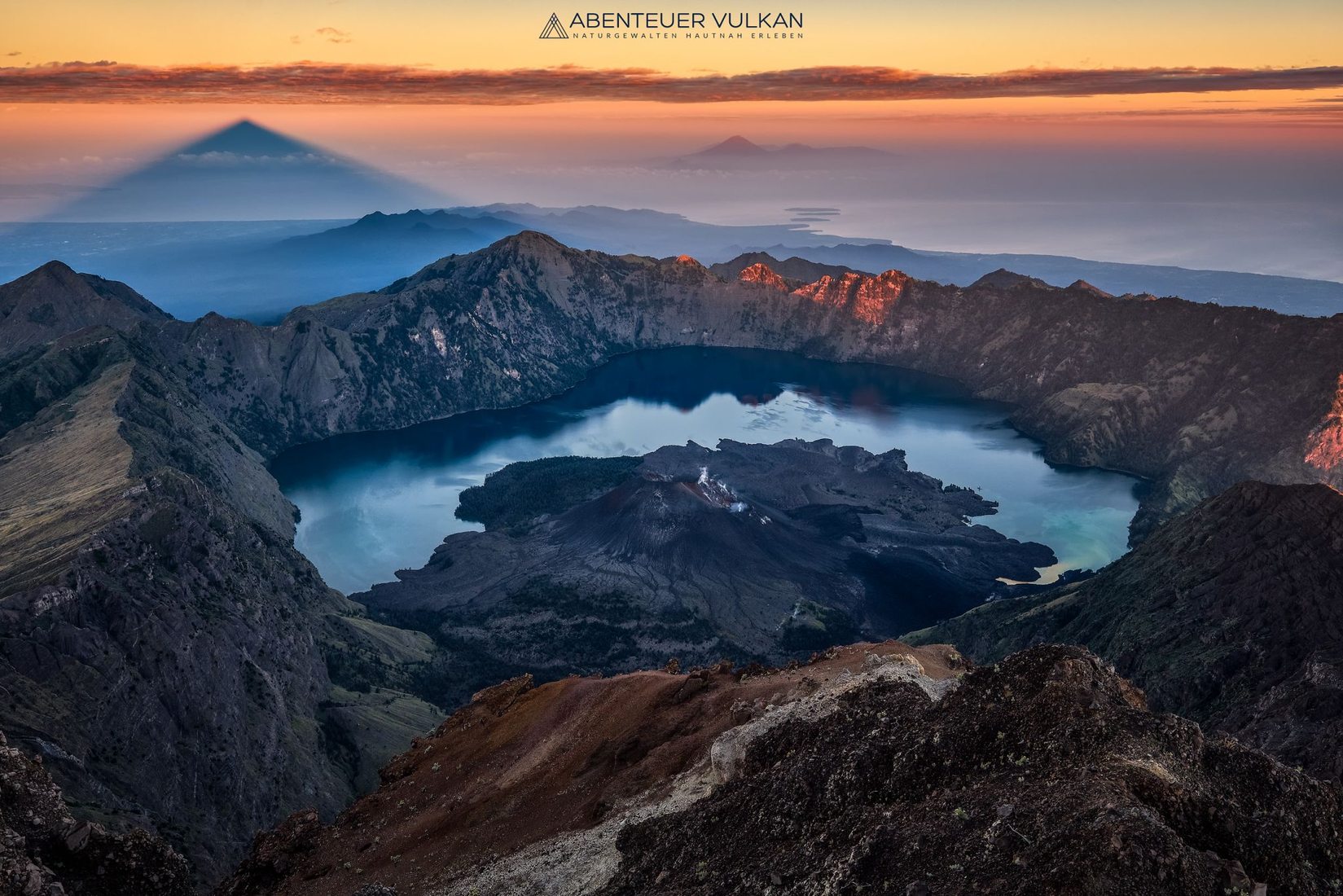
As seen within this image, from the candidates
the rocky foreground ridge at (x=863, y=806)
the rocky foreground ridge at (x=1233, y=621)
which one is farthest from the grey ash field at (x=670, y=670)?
the rocky foreground ridge at (x=1233, y=621)

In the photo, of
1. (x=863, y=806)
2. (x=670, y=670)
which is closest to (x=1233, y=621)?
(x=670, y=670)

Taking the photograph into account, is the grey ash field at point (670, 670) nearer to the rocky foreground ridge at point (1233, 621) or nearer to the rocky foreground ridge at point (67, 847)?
the rocky foreground ridge at point (67, 847)

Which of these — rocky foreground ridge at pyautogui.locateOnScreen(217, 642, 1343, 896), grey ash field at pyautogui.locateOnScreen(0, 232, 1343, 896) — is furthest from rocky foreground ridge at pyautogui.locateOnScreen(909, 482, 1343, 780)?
rocky foreground ridge at pyautogui.locateOnScreen(217, 642, 1343, 896)

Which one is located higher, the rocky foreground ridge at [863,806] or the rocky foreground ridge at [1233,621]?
the rocky foreground ridge at [863,806]

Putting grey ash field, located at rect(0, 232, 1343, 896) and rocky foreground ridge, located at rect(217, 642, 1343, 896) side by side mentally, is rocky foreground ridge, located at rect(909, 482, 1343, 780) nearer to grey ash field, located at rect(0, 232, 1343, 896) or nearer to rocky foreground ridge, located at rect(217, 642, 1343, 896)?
grey ash field, located at rect(0, 232, 1343, 896)

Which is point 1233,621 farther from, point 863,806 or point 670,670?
point 863,806

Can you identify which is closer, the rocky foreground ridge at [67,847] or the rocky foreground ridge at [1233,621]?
the rocky foreground ridge at [67,847]

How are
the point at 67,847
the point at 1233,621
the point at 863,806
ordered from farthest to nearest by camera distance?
the point at 1233,621 < the point at 67,847 < the point at 863,806

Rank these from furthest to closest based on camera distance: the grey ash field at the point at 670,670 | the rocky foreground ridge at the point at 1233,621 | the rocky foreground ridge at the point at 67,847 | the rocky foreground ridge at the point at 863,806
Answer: the rocky foreground ridge at the point at 1233,621 < the rocky foreground ridge at the point at 67,847 < the grey ash field at the point at 670,670 < the rocky foreground ridge at the point at 863,806
